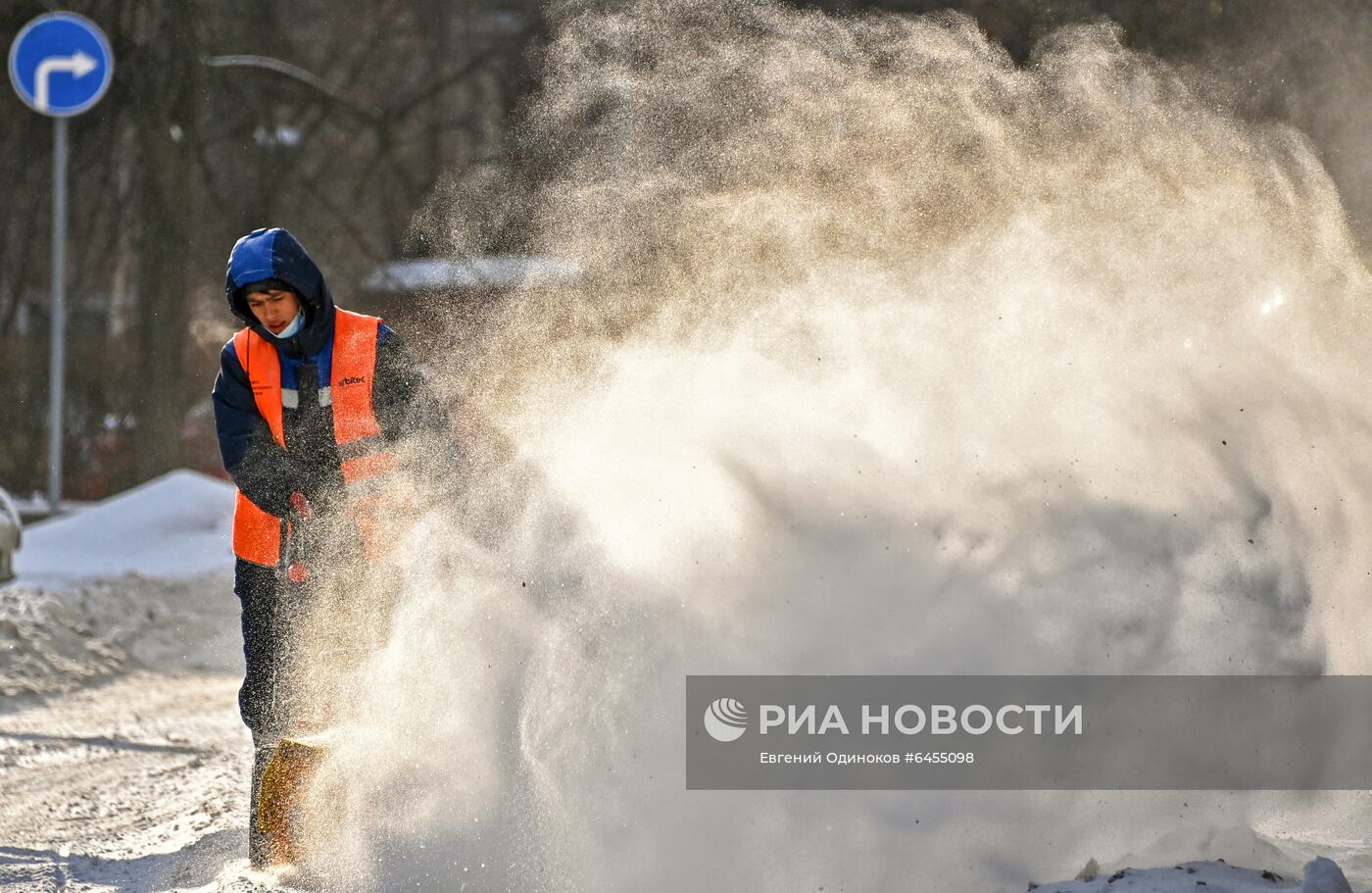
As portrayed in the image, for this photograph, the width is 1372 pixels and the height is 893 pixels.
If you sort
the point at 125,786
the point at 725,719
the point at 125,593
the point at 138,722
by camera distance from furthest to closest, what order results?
the point at 125,593, the point at 138,722, the point at 125,786, the point at 725,719

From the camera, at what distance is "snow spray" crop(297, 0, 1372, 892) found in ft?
13.2

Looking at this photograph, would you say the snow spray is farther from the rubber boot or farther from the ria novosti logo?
the rubber boot

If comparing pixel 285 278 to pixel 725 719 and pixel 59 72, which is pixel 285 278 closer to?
pixel 725 719

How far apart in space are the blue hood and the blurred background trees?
31.1 ft

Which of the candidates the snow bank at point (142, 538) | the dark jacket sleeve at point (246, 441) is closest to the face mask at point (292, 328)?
the dark jacket sleeve at point (246, 441)

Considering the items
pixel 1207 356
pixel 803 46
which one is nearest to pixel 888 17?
pixel 803 46

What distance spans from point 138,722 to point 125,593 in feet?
8.07

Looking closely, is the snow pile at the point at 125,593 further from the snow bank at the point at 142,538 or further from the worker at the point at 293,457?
the worker at the point at 293,457

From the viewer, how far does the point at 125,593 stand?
9148mm

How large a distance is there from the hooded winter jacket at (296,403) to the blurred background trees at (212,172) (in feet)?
31.0

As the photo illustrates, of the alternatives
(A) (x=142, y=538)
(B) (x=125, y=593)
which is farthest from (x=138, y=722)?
(A) (x=142, y=538)

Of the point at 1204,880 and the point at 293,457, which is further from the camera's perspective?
the point at 293,457

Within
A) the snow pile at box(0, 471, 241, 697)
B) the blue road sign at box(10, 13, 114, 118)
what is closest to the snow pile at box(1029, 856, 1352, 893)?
the snow pile at box(0, 471, 241, 697)

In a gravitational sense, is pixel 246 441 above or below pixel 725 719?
above
